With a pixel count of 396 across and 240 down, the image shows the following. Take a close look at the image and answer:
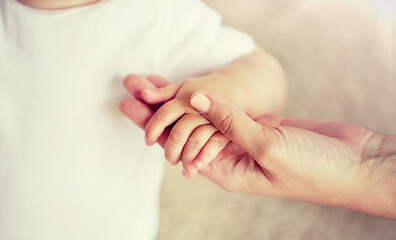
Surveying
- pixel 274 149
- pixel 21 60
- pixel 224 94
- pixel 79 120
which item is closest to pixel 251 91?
pixel 224 94

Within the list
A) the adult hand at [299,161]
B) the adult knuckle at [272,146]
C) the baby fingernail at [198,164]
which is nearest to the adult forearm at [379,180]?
the adult hand at [299,161]

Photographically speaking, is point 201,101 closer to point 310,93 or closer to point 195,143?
point 195,143

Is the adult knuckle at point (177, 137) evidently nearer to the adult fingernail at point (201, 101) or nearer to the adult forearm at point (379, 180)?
the adult fingernail at point (201, 101)

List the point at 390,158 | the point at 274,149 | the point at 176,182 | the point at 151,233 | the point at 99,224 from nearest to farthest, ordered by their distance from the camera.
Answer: the point at 274,149, the point at 390,158, the point at 99,224, the point at 151,233, the point at 176,182

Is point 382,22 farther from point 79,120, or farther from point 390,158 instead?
point 79,120

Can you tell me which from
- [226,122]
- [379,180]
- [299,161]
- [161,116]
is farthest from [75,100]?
[379,180]

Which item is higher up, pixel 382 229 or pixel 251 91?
pixel 251 91

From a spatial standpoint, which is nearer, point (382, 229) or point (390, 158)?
point (390, 158)
